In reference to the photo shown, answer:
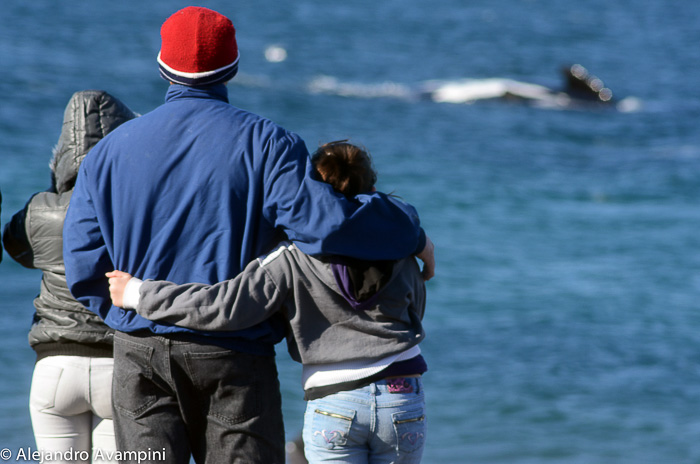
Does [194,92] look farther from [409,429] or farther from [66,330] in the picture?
[409,429]

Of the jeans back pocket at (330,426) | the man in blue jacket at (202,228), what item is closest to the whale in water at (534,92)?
the man in blue jacket at (202,228)

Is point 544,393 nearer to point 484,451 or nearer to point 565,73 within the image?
point 484,451

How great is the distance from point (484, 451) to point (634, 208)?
867 cm

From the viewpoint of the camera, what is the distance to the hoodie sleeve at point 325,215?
2514 millimetres

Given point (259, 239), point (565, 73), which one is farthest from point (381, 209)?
point (565, 73)

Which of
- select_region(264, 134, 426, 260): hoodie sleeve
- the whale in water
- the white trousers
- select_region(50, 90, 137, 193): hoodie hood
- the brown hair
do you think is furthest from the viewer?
the whale in water

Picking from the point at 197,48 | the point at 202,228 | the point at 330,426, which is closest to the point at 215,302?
the point at 202,228

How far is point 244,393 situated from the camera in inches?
102

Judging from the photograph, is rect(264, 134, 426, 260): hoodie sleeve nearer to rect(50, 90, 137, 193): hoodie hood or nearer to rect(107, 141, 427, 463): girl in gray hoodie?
rect(107, 141, 427, 463): girl in gray hoodie

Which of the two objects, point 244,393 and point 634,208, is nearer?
point 244,393

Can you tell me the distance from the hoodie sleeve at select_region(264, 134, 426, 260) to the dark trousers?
0.41 metres

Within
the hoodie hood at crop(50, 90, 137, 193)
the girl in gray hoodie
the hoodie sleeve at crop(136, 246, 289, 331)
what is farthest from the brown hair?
the hoodie hood at crop(50, 90, 137, 193)

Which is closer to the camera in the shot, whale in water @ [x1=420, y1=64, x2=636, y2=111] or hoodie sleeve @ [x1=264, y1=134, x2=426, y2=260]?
hoodie sleeve @ [x1=264, y1=134, x2=426, y2=260]

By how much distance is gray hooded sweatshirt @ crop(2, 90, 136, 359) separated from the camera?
10.2 ft
